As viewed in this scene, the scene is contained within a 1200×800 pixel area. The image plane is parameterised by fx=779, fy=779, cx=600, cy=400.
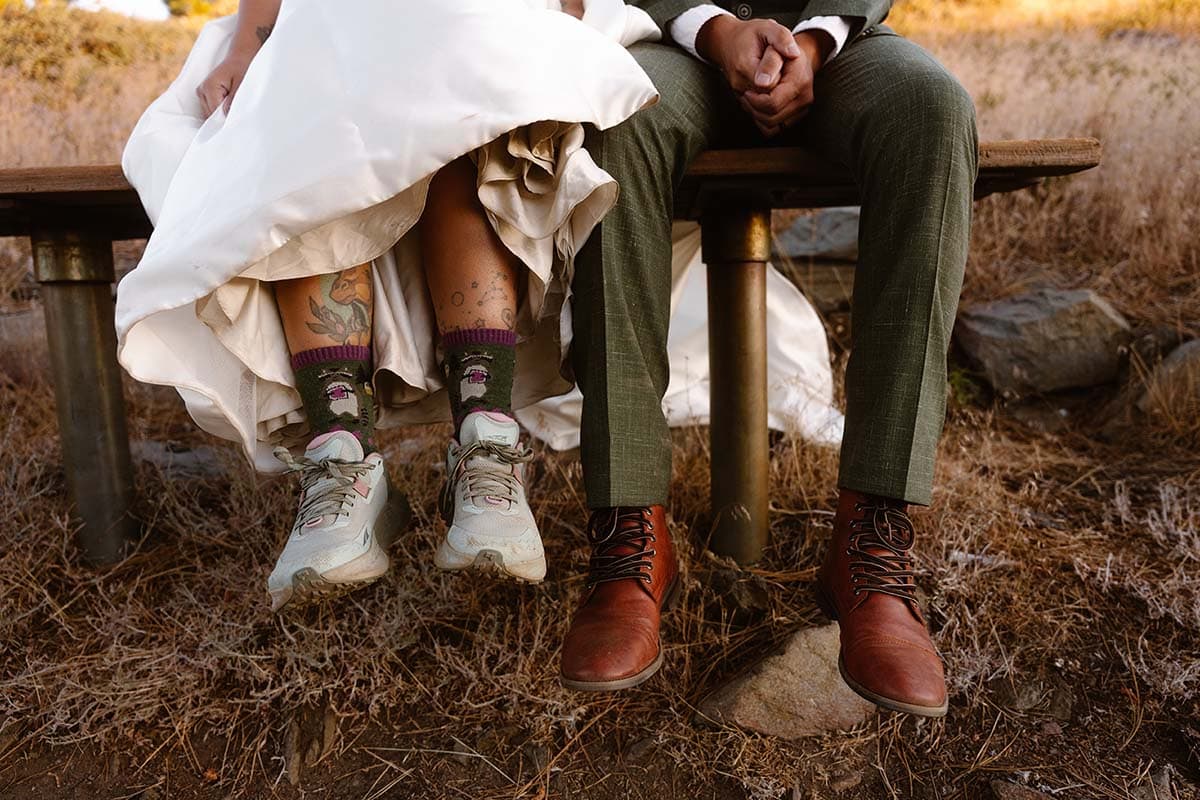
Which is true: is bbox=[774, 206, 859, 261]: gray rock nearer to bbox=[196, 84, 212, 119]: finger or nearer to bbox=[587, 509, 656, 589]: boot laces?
bbox=[587, 509, 656, 589]: boot laces

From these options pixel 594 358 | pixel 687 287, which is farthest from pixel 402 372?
pixel 687 287

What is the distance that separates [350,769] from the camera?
1.44 meters

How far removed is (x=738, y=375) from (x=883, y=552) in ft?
1.86

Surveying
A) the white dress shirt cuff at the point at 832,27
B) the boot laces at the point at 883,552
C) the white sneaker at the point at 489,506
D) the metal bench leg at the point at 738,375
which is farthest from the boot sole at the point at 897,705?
the white dress shirt cuff at the point at 832,27

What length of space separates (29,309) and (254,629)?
98.4 inches

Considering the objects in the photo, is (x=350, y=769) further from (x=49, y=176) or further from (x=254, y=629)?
(x=49, y=176)

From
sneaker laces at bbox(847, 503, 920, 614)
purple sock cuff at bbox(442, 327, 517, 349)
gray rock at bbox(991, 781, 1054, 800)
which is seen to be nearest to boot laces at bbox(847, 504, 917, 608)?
sneaker laces at bbox(847, 503, 920, 614)

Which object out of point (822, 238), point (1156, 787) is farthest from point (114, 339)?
point (822, 238)

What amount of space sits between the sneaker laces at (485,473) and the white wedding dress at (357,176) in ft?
0.67

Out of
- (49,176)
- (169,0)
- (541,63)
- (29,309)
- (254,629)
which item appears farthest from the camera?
(169,0)

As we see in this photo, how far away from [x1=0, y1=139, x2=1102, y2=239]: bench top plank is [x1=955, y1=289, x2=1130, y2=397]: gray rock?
4.42ft

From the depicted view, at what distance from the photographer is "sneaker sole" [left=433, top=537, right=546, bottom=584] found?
1.16 metres

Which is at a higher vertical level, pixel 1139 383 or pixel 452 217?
pixel 452 217

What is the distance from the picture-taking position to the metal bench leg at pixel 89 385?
175cm
